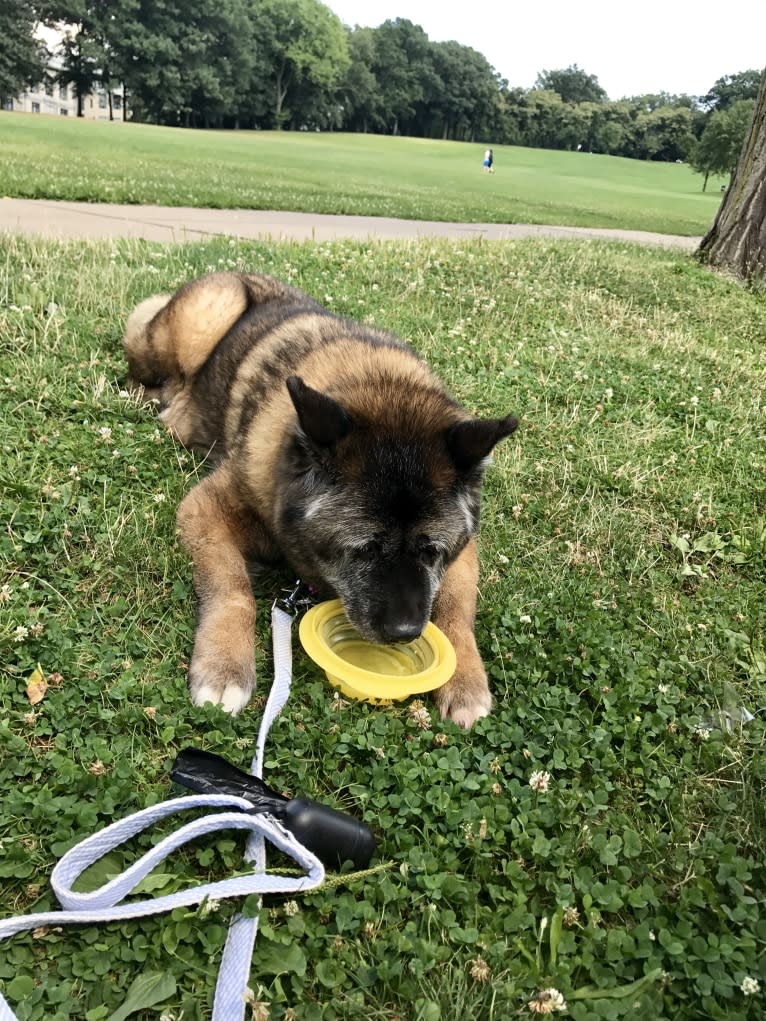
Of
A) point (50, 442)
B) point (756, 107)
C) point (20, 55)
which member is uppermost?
point (20, 55)

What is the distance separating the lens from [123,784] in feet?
7.32

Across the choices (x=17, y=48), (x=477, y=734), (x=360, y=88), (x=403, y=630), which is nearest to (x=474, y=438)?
(x=403, y=630)

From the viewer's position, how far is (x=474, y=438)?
277 cm

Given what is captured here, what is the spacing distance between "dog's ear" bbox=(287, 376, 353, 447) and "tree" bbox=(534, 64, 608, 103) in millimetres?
141844

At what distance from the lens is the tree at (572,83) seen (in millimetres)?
123000

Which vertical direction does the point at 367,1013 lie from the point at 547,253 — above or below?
below

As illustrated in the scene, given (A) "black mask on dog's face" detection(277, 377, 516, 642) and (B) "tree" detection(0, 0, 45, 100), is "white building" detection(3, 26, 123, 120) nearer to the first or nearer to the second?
(B) "tree" detection(0, 0, 45, 100)

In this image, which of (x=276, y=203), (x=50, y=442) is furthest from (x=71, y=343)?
(x=276, y=203)

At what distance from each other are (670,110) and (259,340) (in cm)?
11082

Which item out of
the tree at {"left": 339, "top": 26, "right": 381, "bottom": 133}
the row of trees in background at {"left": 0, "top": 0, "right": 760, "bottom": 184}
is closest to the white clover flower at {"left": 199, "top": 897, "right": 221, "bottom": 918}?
the row of trees in background at {"left": 0, "top": 0, "right": 760, "bottom": 184}

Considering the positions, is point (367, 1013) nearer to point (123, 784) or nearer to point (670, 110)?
point (123, 784)

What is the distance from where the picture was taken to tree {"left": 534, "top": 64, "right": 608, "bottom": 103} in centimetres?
12300

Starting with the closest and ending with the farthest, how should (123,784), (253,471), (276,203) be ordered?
1. (123,784)
2. (253,471)
3. (276,203)

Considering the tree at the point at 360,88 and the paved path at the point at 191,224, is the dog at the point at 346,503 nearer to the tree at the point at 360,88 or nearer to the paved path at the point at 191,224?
the paved path at the point at 191,224
